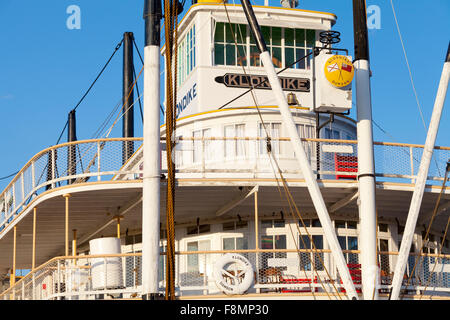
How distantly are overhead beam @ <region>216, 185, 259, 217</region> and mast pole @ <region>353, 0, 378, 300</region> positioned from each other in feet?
8.49

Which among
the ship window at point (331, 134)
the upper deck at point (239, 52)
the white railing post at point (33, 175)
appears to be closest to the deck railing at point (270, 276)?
the white railing post at point (33, 175)

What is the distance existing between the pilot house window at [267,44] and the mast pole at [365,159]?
4611mm

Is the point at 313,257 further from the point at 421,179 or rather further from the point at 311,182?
the point at 421,179

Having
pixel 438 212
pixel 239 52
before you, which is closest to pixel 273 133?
pixel 239 52

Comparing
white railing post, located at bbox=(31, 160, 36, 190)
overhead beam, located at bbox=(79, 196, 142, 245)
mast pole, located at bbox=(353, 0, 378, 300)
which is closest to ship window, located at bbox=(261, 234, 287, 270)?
mast pole, located at bbox=(353, 0, 378, 300)

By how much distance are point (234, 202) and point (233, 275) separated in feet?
8.62

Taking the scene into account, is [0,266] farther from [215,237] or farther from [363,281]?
[363,281]

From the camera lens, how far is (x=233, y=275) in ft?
62.9

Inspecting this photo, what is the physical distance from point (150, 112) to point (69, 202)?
3.46 m

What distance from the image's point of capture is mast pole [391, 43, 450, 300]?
61.7 ft

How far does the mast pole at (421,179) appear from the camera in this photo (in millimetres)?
18812

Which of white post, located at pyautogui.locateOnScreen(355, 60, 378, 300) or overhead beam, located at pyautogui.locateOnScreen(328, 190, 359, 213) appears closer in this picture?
white post, located at pyautogui.locateOnScreen(355, 60, 378, 300)

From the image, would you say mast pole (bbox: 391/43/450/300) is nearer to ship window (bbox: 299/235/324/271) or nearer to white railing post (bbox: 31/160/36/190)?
ship window (bbox: 299/235/324/271)

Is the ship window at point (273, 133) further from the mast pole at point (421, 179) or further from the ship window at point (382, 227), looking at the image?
the mast pole at point (421, 179)
